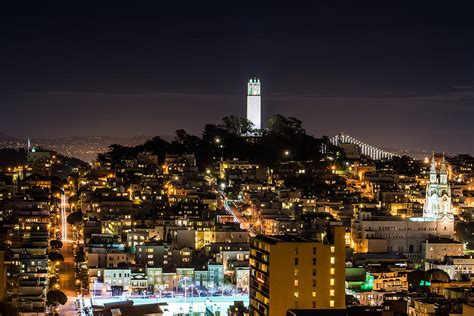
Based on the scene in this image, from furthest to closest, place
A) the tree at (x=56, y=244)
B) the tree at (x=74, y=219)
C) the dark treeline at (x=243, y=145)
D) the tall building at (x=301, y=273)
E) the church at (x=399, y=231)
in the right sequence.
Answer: the dark treeline at (x=243, y=145)
the tree at (x=74, y=219)
the church at (x=399, y=231)
the tree at (x=56, y=244)
the tall building at (x=301, y=273)

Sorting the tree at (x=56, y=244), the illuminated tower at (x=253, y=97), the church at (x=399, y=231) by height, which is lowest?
the tree at (x=56, y=244)

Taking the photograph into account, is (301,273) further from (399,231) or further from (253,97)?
(253,97)

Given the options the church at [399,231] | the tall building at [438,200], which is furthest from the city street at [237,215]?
the tall building at [438,200]

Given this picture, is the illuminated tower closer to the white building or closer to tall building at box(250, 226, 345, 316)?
the white building

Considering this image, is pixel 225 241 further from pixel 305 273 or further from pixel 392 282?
pixel 305 273

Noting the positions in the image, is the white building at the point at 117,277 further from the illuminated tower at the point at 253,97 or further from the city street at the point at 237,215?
the illuminated tower at the point at 253,97
